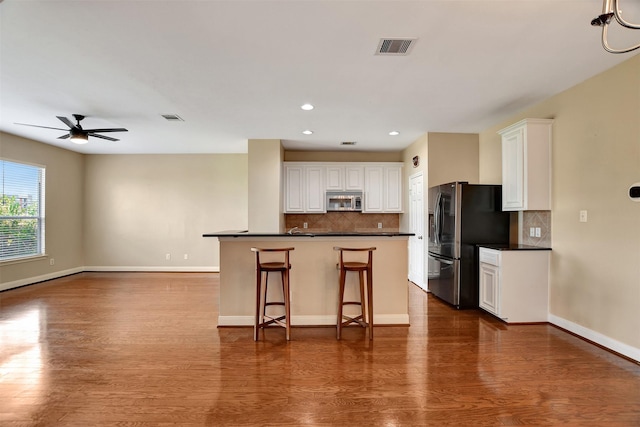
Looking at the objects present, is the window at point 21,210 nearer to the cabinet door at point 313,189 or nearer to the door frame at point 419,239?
the cabinet door at point 313,189

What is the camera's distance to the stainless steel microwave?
6.51m

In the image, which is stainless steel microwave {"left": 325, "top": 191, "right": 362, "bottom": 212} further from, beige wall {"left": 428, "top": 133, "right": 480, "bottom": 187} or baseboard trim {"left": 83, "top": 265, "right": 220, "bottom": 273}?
baseboard trim {"left": 83, "top": 265, "right": 220, "bottom": 273}

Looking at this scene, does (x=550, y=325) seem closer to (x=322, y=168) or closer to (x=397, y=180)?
(x=397, y=180)

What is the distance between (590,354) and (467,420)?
1795mm

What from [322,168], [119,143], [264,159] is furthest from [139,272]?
[322,168]

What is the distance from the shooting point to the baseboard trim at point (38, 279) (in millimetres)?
5310

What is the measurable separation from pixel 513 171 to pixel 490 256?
109 centimetres

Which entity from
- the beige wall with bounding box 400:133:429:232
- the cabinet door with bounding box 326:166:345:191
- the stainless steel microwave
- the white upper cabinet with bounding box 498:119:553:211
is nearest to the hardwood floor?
the white upper cabinet with bounding box 498:119:553:211

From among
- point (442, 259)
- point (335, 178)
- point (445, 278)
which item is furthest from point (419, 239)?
point (335, 178)

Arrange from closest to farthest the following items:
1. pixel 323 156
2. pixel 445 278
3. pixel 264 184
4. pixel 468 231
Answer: pixel 468 231
pixel 445 278
pixel 264 184
pixel 323 156

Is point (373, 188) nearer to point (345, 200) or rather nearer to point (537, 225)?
point (345, 200)

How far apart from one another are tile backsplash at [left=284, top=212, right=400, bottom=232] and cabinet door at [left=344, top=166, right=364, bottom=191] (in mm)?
594

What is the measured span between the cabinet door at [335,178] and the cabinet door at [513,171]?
310cm

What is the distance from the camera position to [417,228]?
5.69 m
